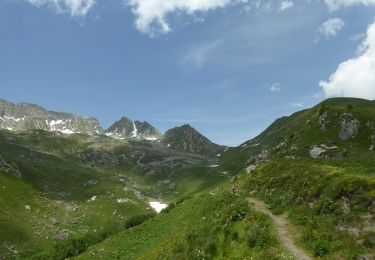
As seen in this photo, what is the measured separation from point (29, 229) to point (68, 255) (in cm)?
3298

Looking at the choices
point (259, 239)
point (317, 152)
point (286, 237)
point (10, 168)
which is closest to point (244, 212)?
point (286, 237)

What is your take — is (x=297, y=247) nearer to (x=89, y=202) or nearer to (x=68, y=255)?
(x=68, y=255)

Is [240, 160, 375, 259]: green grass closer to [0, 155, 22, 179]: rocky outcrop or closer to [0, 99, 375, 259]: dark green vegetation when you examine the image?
[0, 99, 375, 259]: dark green vegetation

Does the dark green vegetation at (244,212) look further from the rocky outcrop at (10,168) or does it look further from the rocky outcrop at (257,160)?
the rocky outcrop at (257,160)

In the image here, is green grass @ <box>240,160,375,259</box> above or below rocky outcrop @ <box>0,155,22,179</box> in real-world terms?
below

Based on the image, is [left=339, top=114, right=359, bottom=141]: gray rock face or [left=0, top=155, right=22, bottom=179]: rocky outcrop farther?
[left=0, top=155, right=22, bottom=179]: rocky outcrop

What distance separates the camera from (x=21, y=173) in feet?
453

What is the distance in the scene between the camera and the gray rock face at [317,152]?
65.2 metres

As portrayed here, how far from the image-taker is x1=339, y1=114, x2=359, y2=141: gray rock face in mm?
69375

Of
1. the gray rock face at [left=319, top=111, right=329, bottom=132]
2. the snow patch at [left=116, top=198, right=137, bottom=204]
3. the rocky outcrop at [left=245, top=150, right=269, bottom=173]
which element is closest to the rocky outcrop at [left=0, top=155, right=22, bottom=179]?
the snow patch at [left=116, top=198, right=137, bottom=204]

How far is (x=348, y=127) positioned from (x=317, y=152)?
9.00m

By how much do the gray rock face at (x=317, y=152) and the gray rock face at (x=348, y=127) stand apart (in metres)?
5.16

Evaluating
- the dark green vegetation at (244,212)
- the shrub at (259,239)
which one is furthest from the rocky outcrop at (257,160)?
the shrub at (259,239)

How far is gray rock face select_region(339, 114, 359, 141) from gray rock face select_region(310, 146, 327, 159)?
516 cm
